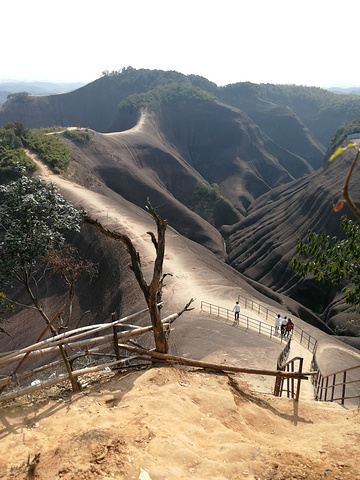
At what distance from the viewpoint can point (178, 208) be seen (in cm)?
7062

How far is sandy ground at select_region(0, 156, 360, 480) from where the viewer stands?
17.8ft

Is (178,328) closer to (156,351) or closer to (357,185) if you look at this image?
(156,351)

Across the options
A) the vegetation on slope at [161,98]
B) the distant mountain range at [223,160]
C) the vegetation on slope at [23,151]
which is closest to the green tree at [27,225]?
the vegetation on slope at [23,151]

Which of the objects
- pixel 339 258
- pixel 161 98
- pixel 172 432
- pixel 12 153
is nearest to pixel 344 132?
pixel 161 98

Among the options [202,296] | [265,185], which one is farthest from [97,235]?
[265,185]

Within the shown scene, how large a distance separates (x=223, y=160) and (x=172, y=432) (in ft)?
373

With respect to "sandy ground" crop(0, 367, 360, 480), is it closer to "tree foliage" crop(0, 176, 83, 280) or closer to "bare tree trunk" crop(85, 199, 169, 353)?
"bare tree trunk" crop(85, 199, 169, 353)

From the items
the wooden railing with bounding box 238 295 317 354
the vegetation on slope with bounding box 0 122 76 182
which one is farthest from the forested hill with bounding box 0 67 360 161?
the wooden railing with bounding box 238 295 317 354

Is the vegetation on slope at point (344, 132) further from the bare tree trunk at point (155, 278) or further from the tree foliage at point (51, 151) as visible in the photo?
the bare tree trunk at point (155, 278)

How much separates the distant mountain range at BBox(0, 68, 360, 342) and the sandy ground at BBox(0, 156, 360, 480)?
36.9m

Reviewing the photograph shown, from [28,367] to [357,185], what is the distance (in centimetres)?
5535

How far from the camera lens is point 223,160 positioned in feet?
376

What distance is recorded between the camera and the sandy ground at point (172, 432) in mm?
5418

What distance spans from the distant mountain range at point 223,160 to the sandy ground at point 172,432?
3694 centimetres
